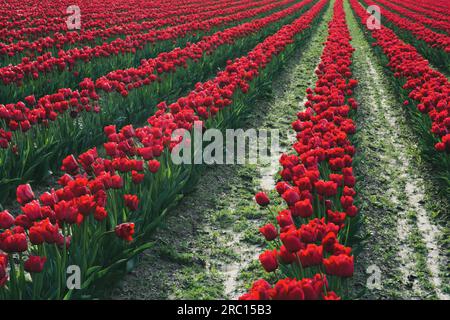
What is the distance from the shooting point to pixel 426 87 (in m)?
7.41

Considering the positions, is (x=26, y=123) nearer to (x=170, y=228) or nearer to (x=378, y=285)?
(x=170, y=228)

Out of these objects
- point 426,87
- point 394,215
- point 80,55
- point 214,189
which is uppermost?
point 80,55

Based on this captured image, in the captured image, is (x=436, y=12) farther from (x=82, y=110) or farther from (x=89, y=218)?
(x=89, y=218)

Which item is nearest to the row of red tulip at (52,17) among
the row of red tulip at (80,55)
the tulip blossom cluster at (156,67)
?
the row of red tulip at (80,55)

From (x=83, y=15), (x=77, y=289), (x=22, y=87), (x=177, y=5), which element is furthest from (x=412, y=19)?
(x=77, y=289)

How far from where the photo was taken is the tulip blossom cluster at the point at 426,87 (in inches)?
213

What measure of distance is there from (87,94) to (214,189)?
2.26 m

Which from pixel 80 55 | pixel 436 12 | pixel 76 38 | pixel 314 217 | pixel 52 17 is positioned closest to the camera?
pixel 314 217

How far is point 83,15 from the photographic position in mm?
17344

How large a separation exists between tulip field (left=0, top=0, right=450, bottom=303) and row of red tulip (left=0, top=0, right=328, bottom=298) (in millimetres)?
12

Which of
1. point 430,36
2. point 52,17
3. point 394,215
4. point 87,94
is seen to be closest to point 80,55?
point 87,94

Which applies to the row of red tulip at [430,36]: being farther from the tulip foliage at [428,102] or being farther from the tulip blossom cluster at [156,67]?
the tulip blossom cluster at [156,67]

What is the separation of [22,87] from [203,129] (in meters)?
3.63

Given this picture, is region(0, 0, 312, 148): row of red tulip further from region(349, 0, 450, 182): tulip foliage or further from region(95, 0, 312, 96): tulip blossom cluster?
region(349, 0, 450, 182): tulip foliage
